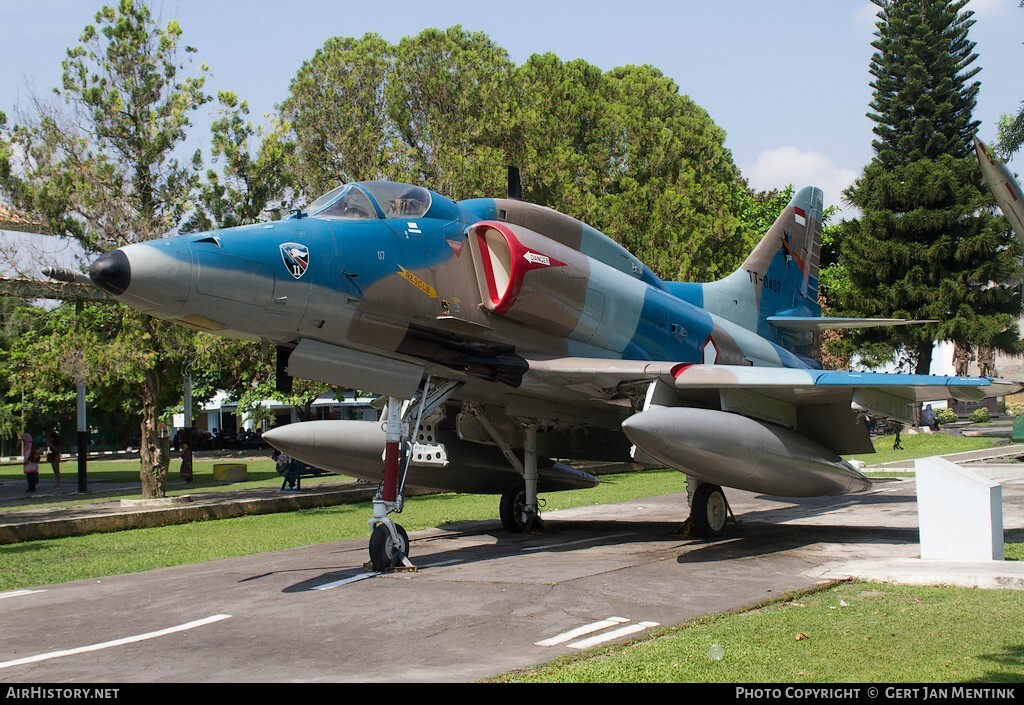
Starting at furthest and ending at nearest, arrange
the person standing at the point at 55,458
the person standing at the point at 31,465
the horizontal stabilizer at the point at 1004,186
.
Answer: the person standing at the point at 55,458, the person standing at the point at 31,465, the horizontal stabilizer at the point at 1004,186

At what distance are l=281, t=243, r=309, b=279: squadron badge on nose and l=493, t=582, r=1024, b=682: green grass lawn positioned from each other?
16.8 feet

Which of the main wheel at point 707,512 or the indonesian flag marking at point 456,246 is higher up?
the indonesian flag marking at point 456,246

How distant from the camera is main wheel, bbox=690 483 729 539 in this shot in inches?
503

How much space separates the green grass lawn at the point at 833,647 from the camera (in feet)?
17.3

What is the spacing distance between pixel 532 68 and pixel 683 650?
102 feet

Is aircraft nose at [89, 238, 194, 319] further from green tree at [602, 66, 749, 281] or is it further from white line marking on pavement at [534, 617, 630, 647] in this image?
green tree at [602, 66, 749, 281]

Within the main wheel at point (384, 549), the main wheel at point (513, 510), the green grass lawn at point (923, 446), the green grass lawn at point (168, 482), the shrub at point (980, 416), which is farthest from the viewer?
the shrub at point (980, 416)

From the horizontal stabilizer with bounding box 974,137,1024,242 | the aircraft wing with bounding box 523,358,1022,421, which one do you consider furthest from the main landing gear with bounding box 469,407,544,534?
the horizontal stabilizer with bounding box 974,137,1024,242

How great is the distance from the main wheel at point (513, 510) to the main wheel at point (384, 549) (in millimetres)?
3847

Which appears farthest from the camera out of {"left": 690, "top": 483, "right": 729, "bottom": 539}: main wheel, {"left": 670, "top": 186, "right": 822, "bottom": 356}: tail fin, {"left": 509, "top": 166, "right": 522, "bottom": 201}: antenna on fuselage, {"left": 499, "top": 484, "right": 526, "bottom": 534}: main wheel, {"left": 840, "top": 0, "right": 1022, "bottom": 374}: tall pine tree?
{"left": 840, "top": 0, "right": 1022, "bottom": 374}: tall pine tree

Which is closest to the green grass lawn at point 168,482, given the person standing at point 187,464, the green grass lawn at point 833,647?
the person standing at point 187,464

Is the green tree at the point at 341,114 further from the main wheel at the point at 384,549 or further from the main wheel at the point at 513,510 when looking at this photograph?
the main wheel at the point at 384,549

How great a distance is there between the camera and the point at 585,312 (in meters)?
12.1
